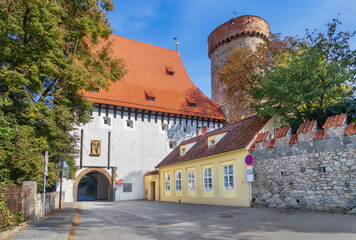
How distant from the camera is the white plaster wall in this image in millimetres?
27719

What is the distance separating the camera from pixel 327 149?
37.1 ft

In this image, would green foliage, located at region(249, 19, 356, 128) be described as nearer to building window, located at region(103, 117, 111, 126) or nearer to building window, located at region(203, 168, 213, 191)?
building window, located at region(203, 168, 213, 191)

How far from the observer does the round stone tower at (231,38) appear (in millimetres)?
36719

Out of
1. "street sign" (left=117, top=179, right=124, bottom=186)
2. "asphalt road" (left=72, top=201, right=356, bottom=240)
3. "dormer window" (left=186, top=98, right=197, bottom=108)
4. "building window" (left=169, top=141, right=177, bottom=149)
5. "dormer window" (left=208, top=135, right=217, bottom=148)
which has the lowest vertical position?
"asphalt road" (left=72, top=201, right=356, bottom=240)

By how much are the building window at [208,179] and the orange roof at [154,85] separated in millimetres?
12817

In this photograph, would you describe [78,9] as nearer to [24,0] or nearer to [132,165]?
[24,0]

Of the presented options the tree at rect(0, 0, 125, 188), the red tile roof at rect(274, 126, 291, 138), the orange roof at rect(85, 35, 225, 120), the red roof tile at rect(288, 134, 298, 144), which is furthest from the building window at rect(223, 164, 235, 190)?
the orange roof at rect(85, 35, 225, 120)

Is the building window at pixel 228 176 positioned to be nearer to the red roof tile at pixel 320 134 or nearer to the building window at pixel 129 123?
the red roof tile at pixel 320 134

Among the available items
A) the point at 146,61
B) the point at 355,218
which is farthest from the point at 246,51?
the point at 355,218

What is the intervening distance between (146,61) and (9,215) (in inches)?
1168

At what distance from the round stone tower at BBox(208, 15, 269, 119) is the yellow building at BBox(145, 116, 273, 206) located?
51.1 feet

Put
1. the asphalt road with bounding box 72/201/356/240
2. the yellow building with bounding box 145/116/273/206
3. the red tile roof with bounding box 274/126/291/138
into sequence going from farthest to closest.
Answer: the yellow building with bounding box 145/116/273/206 → the red tile roof with bounding box 274/126/291/138 → the asphalt road with bounding box 72/201/356/240

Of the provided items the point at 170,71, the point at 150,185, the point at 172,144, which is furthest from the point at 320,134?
the point at 170,71

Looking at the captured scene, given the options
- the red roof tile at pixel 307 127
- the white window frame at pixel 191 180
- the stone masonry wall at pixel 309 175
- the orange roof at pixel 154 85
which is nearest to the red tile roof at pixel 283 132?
the stone masonry wall at pixel 309 175
